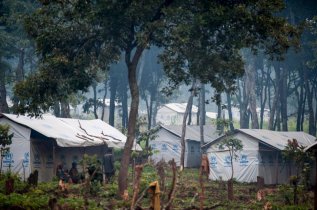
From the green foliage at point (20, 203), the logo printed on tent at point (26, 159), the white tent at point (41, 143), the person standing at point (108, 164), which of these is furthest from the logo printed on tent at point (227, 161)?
the green foliage at point (20, 203)

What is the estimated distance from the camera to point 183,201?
1759 cm

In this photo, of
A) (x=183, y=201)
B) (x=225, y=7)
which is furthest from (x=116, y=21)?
(x=183, y=201)

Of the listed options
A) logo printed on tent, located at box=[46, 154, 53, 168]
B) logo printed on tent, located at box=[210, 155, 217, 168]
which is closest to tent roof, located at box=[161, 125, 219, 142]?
logo printed on tent, located at box=[210, 155, 217, 168]

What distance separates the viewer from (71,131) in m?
26.5

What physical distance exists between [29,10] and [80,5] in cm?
1932

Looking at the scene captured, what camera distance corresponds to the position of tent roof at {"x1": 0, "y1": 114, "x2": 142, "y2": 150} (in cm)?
2372

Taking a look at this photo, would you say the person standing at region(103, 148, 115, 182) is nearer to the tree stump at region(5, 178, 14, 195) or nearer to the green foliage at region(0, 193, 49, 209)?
the tree stump at region(5, 178, 14, 195)

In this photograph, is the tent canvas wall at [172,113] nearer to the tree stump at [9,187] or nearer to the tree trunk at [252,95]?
the tree trunk at [252,95]

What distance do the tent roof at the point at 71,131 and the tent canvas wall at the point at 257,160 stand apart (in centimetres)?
743

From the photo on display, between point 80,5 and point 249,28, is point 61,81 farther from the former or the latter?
point 249,28

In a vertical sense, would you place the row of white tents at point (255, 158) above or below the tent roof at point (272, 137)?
below

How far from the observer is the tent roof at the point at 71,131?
2372 cm

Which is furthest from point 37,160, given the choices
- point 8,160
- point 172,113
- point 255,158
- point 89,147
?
point 172,113

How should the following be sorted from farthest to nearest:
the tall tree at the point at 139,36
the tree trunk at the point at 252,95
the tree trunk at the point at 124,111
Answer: the tree trunk at the point at 124,111 < the tree trunk at the point at 252,95 < the tall tree at the point at 139,36
